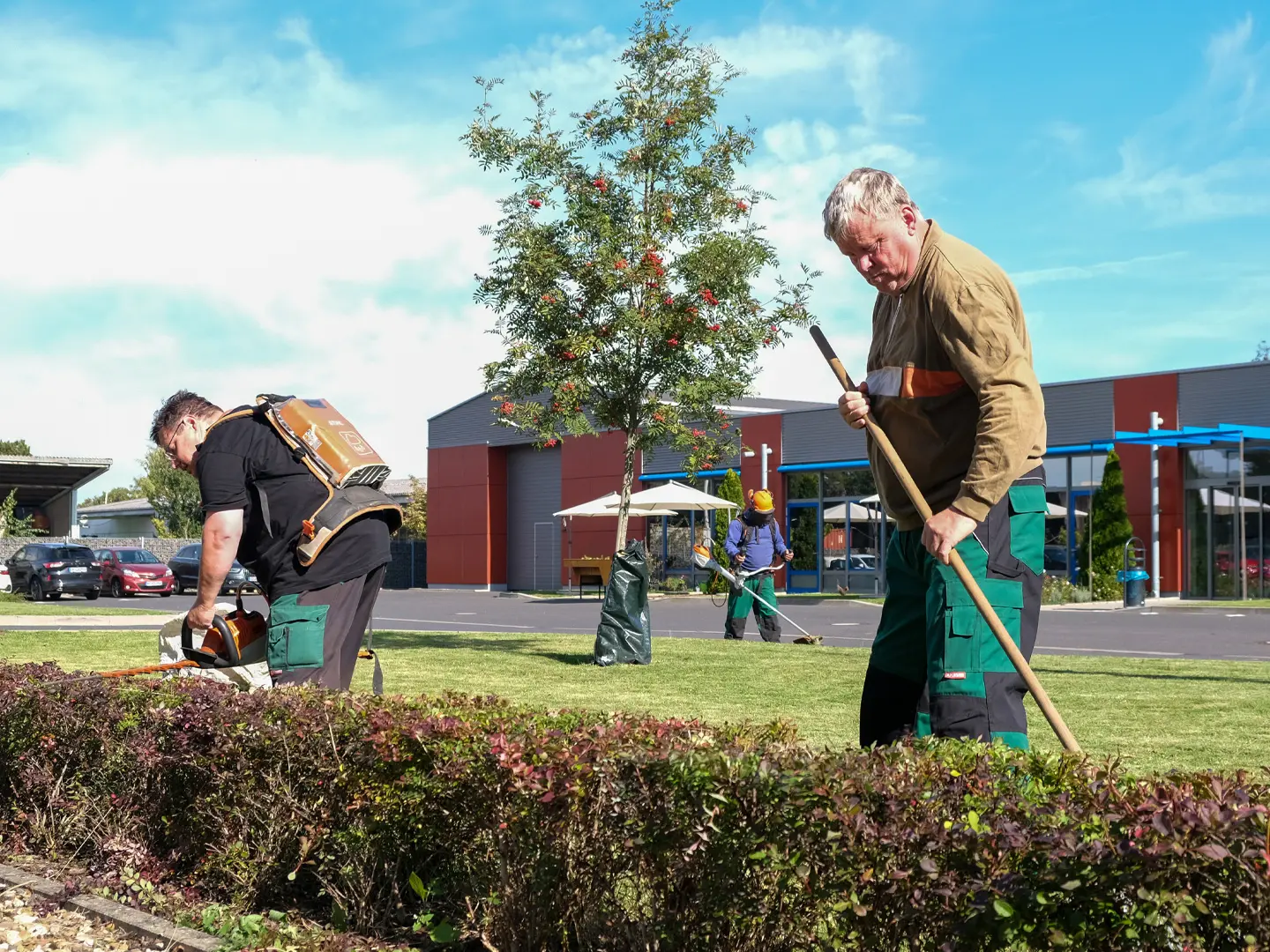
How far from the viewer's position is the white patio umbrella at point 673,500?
30.5m

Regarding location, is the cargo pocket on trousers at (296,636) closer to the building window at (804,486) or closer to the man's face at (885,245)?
the man's face at (885,245)

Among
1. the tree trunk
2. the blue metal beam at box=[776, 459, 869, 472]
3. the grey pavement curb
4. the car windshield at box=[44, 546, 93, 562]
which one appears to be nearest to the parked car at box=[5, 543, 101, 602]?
the car windshield at box=[44, 546, 93, 562]

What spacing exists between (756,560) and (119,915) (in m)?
11.9

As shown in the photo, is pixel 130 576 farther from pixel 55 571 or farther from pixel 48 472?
pixel 48 472

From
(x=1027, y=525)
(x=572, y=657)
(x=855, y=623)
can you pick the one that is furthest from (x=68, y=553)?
(x=1027, y=525)

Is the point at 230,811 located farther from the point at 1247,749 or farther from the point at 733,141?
the point at 733,141

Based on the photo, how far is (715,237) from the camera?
45.2ft

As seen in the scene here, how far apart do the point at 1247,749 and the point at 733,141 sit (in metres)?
8.90

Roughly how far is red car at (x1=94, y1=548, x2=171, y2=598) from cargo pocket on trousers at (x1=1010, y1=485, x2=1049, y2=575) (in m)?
34.4

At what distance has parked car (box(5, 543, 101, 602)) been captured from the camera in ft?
109

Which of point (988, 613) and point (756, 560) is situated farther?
point (756, 560)

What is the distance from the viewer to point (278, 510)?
5.16m

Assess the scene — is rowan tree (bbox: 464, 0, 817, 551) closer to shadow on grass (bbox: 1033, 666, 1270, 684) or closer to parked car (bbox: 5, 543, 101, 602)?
shadow on grass (bbox: 1033, 666, 1270, 684)

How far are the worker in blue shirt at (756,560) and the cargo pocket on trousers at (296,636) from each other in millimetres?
10592
